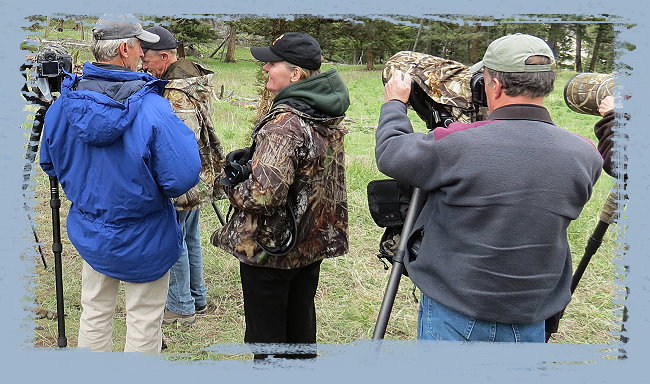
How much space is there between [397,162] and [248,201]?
0.92m

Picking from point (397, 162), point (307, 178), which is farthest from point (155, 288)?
point (397, 162)

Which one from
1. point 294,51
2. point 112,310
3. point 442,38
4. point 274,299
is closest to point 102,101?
point 294,51

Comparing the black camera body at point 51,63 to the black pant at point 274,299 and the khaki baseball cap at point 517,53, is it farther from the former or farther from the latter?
the khaki baseball cap at point 517,53

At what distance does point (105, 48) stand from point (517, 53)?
5.97ft

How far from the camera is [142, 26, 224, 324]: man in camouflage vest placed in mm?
3586

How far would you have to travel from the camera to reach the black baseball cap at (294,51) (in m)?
2.78

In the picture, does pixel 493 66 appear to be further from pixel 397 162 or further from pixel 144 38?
Answer: pixel 144 38

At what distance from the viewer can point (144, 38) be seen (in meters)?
3.03

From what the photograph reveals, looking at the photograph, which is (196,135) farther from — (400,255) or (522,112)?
(522,112)

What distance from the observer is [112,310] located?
3.01 meters

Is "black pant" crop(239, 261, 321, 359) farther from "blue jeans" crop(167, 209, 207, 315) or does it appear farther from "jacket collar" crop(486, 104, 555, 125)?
"jacket collar" crop(486, 104, 555, 125)

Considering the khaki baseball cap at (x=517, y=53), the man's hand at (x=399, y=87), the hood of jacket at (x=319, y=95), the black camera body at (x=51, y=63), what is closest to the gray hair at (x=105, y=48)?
the black camera body at (x=51, y=63)

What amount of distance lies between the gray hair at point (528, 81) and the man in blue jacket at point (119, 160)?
146 cm

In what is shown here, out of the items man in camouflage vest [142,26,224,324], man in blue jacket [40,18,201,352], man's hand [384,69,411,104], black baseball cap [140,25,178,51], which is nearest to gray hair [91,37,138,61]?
man in blue jacket [40,18,201,352]
